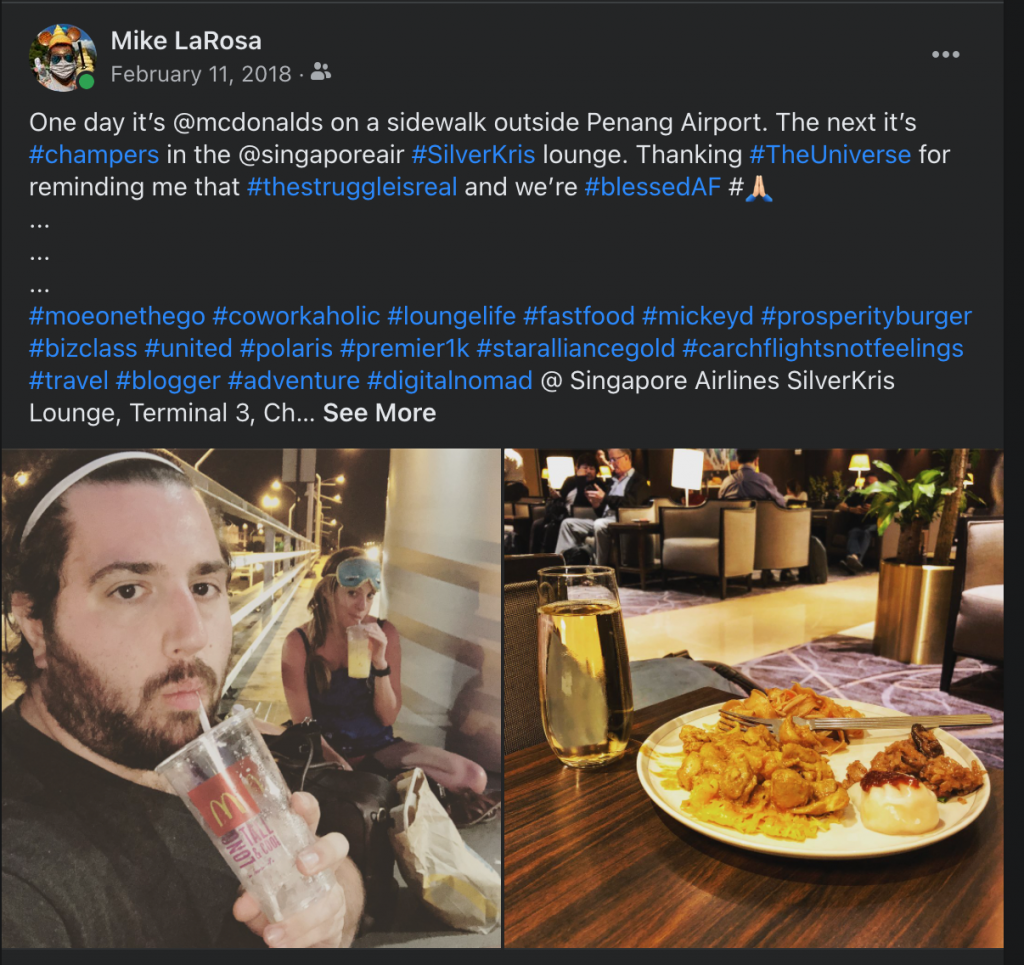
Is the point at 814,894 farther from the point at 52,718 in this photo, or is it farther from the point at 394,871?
the point at 52,718

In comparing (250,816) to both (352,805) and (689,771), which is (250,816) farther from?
(689,771)

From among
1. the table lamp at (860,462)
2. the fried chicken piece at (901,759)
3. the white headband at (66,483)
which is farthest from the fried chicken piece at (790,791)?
the table lamp at (860,462)

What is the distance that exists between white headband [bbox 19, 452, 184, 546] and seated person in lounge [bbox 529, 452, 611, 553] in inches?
312

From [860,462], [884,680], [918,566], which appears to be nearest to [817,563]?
[918,566]

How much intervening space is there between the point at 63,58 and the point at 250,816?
889 millimetres

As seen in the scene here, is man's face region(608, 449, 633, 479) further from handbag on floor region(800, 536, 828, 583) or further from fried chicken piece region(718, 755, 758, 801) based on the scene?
fried chicken piece region(718, 755, 758, 801)

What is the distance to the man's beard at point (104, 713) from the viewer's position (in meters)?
0.58

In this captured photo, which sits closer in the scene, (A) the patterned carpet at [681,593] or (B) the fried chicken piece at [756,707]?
(B) the fried chicken piece at [756,707]

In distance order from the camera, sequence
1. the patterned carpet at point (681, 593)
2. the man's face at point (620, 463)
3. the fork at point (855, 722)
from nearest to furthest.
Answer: the fork at point (855, 722) → the patterned carpet at point (681, 593) → the man's face at point (620, 463)

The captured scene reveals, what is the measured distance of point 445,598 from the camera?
0.67m

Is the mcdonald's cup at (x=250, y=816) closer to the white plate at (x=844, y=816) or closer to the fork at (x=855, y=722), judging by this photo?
the white plate at (x=844, y=816)

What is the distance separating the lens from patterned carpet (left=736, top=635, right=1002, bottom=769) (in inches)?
129

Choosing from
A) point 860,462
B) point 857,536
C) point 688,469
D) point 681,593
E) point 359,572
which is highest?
point 359,572

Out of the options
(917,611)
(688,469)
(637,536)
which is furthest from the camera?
(688,469)
